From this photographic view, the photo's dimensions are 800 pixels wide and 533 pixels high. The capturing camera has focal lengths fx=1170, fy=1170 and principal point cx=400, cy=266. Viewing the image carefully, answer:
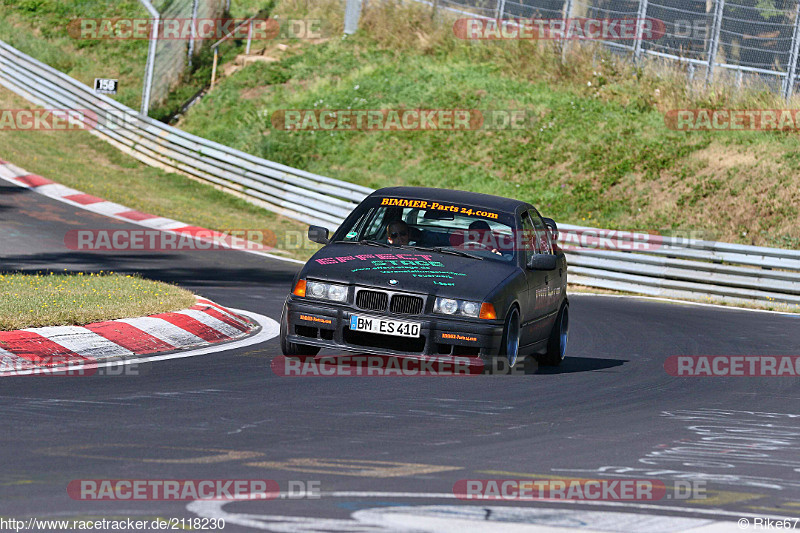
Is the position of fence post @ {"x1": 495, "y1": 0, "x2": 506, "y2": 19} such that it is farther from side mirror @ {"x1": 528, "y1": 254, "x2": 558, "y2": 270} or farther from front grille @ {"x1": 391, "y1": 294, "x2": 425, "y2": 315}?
front grille @ {"x1": 391, "y1": 294, "x2": 425, "y2": 315}

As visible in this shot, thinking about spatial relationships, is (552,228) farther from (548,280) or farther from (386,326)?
(386,326)

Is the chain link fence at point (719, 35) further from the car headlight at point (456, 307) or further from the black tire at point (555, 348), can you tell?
the car headlight at point (456, 307)

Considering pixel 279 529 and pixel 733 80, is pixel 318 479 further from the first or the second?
pixel 733 80

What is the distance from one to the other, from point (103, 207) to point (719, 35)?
48.3 feet

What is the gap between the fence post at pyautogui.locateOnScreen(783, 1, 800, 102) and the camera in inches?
1033

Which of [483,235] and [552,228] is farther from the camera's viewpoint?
[552,228]

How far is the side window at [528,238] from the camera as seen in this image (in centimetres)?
1016

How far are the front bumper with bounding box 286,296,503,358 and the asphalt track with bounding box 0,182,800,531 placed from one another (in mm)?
263

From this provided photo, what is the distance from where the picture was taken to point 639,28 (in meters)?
29.7

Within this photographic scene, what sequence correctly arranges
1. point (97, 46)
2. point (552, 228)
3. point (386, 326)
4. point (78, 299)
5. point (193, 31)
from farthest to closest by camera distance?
point (97, 46) → point (193, 31) → point (552, 228) → point (78, 299) → point (386, 326)

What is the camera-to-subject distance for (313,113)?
3222 centimetres

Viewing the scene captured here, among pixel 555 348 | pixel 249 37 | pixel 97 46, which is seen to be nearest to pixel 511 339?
pixel 555 348

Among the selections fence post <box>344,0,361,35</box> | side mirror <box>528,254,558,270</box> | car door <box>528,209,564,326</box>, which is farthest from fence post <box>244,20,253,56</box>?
side mirror <box>528,254,558,270</box>

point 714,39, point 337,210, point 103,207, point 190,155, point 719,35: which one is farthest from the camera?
point 190,155
